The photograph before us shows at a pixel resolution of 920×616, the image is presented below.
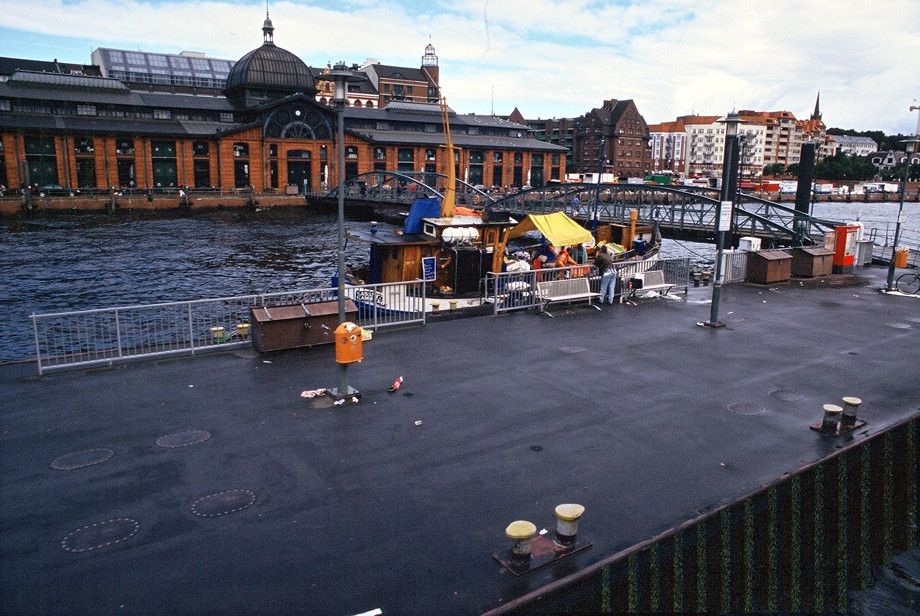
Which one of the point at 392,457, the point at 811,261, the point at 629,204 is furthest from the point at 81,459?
the point at 629,204

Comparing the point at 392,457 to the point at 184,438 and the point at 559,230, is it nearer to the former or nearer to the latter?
the point at 184,438

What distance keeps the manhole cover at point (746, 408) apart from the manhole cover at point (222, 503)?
335 inches

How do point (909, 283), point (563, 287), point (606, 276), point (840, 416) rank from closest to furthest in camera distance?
point (840, 416) < point (563, 287) < point (606, 276) < point (909, 283)

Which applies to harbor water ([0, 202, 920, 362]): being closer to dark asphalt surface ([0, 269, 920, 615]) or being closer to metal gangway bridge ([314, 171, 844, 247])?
metal gangway bridge ([314, 171, 844, 247])

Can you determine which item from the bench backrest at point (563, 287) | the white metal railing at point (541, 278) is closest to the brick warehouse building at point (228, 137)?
the white metal railing at point (541, 278)

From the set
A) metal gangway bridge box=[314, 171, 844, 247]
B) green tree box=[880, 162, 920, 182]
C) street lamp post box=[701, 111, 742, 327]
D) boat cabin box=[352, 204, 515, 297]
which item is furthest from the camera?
green tree box=[880, 162, 920, 182]

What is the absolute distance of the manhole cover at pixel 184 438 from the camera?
10.1m

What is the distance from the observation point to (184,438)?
10.4m

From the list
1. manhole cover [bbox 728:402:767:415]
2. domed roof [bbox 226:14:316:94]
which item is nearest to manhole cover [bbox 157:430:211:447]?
manhole cover [bbox 728:402:767:415]

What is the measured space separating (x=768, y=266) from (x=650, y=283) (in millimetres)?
6339

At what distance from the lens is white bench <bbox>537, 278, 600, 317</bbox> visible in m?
20.0

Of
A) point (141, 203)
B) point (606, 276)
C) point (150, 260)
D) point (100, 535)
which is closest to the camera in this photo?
point (100, 535)

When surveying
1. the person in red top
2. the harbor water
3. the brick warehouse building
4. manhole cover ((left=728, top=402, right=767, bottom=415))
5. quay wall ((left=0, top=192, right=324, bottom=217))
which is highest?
the brick warehouse building

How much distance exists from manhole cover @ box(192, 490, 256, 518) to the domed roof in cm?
8919
